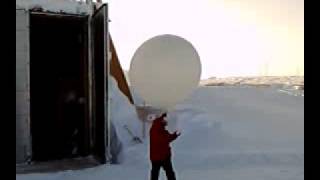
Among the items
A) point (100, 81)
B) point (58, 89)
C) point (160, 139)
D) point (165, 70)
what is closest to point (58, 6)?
point (100, 81)

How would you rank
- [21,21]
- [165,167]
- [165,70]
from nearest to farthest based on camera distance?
[165,70] → [165,167] → [21,21]

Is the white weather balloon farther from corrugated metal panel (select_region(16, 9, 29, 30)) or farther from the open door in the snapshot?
corrugated metal panel (select_region(16, 9, 29, 30))

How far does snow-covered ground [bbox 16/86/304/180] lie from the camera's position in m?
9.16

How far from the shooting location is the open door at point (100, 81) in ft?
32.8

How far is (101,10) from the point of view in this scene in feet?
32.8

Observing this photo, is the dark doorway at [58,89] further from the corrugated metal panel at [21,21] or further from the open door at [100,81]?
the corrugated metal panel at [21,21]

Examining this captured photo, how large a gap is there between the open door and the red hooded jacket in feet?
10.1

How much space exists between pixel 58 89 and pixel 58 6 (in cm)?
251

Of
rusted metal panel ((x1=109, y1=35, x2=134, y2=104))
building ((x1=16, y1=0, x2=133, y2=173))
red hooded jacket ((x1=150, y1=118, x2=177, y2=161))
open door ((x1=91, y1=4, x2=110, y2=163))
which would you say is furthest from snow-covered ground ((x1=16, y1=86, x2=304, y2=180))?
red hooded jacket ((x1=150, y1=118, x2=177, y2=161))

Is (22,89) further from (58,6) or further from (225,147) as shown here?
(225,147)

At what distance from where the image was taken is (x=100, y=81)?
1030 cm
